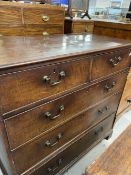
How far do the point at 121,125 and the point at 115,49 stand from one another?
3.80 feet

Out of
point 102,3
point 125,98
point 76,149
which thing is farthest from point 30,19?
point 102,3

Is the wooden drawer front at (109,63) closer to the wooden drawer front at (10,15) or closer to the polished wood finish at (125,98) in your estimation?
the polished wood finish at (125,98)

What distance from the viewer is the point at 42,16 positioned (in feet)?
3.85

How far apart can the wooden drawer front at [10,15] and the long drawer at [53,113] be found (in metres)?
0.66

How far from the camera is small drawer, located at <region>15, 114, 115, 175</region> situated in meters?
0.96

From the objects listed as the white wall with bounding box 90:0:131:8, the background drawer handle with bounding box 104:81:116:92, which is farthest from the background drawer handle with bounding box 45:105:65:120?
the white wall with bounding box 90:0:131:8

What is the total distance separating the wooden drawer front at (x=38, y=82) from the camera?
57 cm

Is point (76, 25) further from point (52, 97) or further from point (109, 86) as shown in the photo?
point (52, 97)

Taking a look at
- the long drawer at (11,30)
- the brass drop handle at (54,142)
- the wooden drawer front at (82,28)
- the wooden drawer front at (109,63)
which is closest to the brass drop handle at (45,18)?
the long drawer at (11,30)

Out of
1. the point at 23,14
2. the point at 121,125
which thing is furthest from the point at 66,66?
the point at 121,125

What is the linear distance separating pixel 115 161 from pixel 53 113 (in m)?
0.36

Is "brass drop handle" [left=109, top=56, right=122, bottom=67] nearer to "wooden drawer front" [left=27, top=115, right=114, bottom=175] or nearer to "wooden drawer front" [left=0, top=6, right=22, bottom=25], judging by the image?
"wooden drawer front" [left=27, top=115, right=114, bottom=175]

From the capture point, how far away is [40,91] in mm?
675

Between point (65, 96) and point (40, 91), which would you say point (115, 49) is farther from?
point (40, 91)
